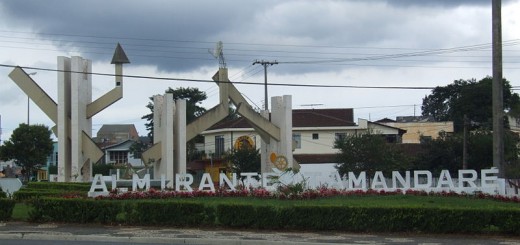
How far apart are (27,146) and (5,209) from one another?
166 feet

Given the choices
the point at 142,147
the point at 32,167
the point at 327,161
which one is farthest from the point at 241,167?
the point at 142,147

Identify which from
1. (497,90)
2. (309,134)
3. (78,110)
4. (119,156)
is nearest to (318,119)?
(309,134)

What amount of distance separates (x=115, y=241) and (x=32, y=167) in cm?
5869

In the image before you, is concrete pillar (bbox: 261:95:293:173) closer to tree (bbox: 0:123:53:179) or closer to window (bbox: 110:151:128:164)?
tree (bbox: 0:123:53:179)

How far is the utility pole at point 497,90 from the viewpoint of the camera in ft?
79.8

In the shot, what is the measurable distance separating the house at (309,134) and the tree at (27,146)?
58.8ft

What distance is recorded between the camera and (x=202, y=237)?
55.3 feet

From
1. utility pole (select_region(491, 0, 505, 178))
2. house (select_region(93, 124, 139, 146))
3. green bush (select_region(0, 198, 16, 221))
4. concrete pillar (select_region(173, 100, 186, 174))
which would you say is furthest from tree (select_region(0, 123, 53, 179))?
house (select_region(93, 124, 139, 146))

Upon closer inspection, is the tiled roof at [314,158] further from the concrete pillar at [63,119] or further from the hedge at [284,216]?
the hedge at [284,216]

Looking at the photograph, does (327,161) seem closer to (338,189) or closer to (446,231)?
(338,189)

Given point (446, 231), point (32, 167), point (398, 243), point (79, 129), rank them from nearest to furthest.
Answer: point (398, 243) → point (446, 231) → point (79, 129) → point (32, 167)

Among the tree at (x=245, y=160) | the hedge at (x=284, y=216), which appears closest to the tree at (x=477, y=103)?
the tree at (x=245, y=160)

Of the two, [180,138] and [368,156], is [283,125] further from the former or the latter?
[368,156]

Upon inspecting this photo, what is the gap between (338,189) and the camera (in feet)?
103
